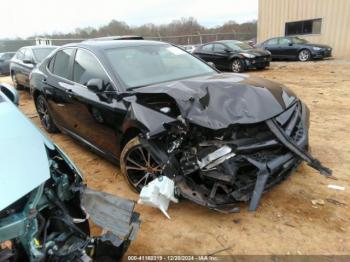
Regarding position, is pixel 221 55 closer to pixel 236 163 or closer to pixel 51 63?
pixel 51 63

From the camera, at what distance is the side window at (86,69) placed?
12.3 ft

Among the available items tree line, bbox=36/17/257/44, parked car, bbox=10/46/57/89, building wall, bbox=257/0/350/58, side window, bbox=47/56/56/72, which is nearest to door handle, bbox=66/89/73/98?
side window, bbox=47/56/56/72

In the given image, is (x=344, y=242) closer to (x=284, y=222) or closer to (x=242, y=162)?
(x=284, y=222)

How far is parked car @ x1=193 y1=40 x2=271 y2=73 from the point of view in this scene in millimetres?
12477

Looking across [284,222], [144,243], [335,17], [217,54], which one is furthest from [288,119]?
[335,17]

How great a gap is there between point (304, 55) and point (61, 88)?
1421 centimetres

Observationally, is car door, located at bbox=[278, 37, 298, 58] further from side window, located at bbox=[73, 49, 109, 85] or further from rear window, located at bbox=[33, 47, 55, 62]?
side window, located at bbox=[73, 49, 109, 85]

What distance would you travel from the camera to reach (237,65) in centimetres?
1264

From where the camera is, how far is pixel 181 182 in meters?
2.88

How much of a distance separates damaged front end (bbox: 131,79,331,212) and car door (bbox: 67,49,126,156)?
666 millimetres

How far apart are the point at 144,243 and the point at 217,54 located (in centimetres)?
1139

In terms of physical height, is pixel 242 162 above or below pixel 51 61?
below

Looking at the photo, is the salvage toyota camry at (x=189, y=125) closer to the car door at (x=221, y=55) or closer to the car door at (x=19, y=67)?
the car door at (x=19, y=67)

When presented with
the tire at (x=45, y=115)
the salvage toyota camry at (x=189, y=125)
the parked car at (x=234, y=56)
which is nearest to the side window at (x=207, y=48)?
the parked car at (x=234, y=56)
